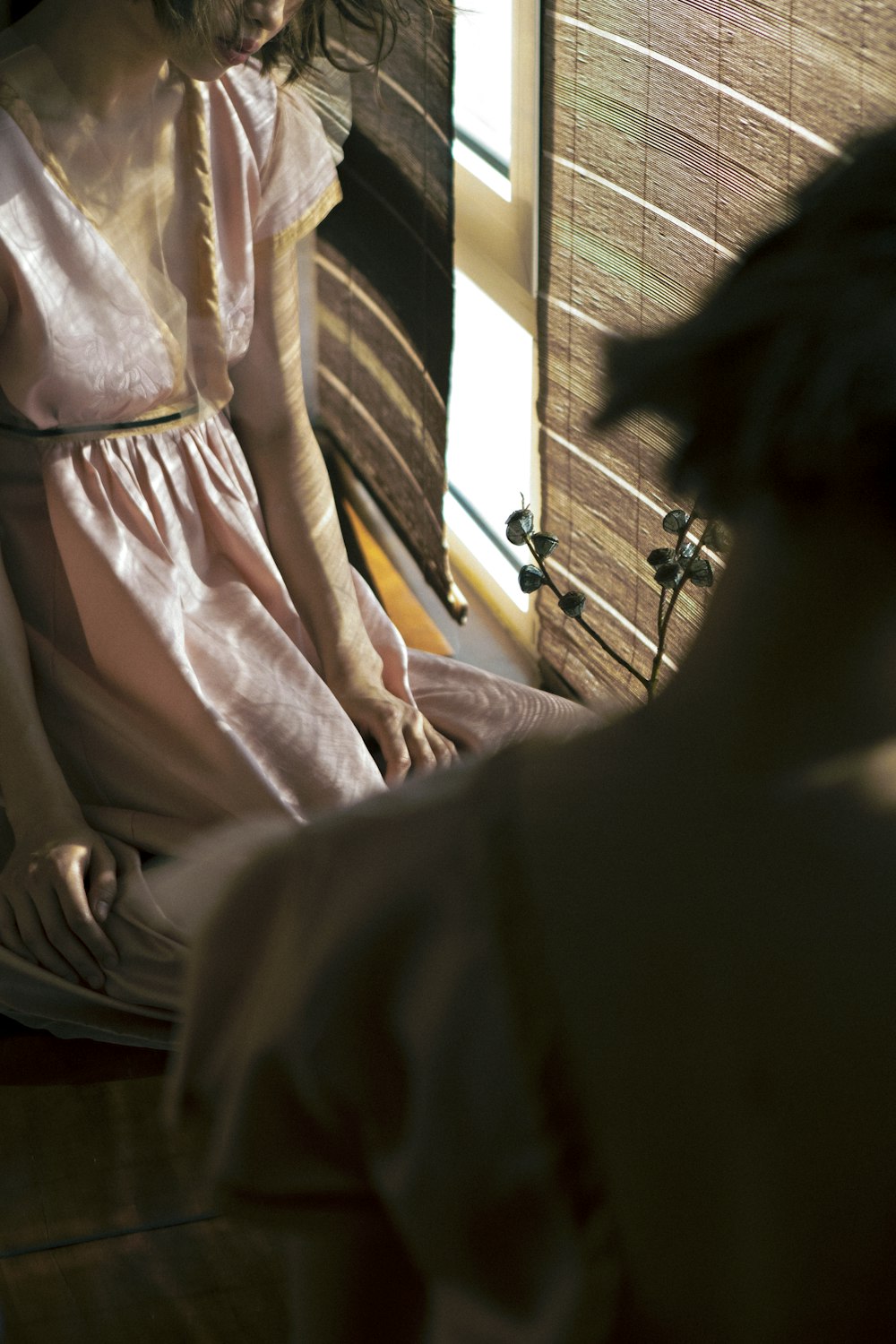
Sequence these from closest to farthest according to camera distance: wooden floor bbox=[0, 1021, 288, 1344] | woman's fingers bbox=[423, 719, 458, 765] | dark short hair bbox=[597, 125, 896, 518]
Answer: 1. dark short hair bbox=[597, 125, 896, 518]
2. wooden floor bbox=[0, 1021, 288, 1344]
3. woman's fingers bbox=[423, 719, 458, 765]

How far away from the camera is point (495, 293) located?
80 cm

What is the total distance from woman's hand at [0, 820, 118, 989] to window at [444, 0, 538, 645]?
0.27 meters

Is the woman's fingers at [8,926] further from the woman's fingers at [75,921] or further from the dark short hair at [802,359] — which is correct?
the dark short hair at [802,359]

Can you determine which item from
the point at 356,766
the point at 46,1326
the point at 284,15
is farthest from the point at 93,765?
the point at 284,15

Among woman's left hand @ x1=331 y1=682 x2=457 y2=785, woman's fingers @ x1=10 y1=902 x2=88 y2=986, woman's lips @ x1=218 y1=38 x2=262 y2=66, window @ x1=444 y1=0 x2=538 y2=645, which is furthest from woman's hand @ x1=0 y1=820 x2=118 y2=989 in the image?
woman's lips @ x1=218 y1=38 x2=262 y2=66

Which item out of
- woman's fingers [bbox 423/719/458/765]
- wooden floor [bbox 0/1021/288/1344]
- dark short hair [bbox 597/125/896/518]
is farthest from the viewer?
woman's fingers [bbox 423/719/458/765]

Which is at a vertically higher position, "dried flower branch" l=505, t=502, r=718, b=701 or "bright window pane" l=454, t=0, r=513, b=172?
"bright window pane" l=454, t=0, r=513, b=172

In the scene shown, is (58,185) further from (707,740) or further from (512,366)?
(707,740)

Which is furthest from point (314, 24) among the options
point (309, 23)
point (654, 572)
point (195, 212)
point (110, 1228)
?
point (110, 1228)

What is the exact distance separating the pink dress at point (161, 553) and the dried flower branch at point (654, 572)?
0.13m

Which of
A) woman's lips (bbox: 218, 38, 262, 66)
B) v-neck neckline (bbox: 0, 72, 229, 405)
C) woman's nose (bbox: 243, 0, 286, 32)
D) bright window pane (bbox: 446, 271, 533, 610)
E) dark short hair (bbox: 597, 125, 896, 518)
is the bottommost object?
bright window pane (bbox: 446, 271, 533, 610)

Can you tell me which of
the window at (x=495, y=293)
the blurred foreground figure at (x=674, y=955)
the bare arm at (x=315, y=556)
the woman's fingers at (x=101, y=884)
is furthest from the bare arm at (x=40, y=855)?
the blurred foreground figure at (x=674, y=955)

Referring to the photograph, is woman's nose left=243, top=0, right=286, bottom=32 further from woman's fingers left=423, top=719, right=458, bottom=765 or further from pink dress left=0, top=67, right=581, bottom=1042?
woman's fingers left=423, top=719, right=458, bottom=765

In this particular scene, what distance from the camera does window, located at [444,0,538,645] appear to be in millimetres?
757
